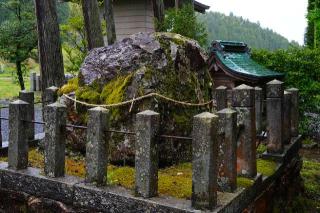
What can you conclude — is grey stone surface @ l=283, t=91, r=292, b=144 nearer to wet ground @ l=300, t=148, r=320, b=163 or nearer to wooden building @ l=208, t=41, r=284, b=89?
wooden building @ l=208, t=41, r=284, b=89

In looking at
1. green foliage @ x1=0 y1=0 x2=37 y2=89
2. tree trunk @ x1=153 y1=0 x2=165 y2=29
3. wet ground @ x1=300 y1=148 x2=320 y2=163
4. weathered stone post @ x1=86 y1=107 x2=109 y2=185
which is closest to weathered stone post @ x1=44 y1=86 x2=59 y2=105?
weathered stone post @ x1=86 y1=107 x2=109 y2=185

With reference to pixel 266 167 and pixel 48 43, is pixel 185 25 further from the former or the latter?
pixel 266 167

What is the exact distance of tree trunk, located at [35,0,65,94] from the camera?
9.20 meters

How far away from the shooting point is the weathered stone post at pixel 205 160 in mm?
3516

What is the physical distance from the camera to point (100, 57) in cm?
574

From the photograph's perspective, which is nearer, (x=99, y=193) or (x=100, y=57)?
(x=99, y=193)

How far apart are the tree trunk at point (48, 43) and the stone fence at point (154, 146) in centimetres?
472

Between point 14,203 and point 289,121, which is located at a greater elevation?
point 289,121

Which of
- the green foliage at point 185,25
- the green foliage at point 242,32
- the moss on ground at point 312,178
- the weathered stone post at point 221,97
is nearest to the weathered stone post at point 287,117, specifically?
the weathered stone post at point 221,97

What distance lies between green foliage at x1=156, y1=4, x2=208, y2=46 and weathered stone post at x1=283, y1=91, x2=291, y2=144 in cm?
620

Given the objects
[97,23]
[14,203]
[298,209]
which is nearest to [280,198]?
[298,209]

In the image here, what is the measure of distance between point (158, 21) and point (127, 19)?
389 cm

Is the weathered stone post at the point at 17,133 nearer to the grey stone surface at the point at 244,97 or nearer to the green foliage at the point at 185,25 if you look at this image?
the grey stone surface at the point at 244,97

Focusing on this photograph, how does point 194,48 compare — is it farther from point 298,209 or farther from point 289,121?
point 298,209
